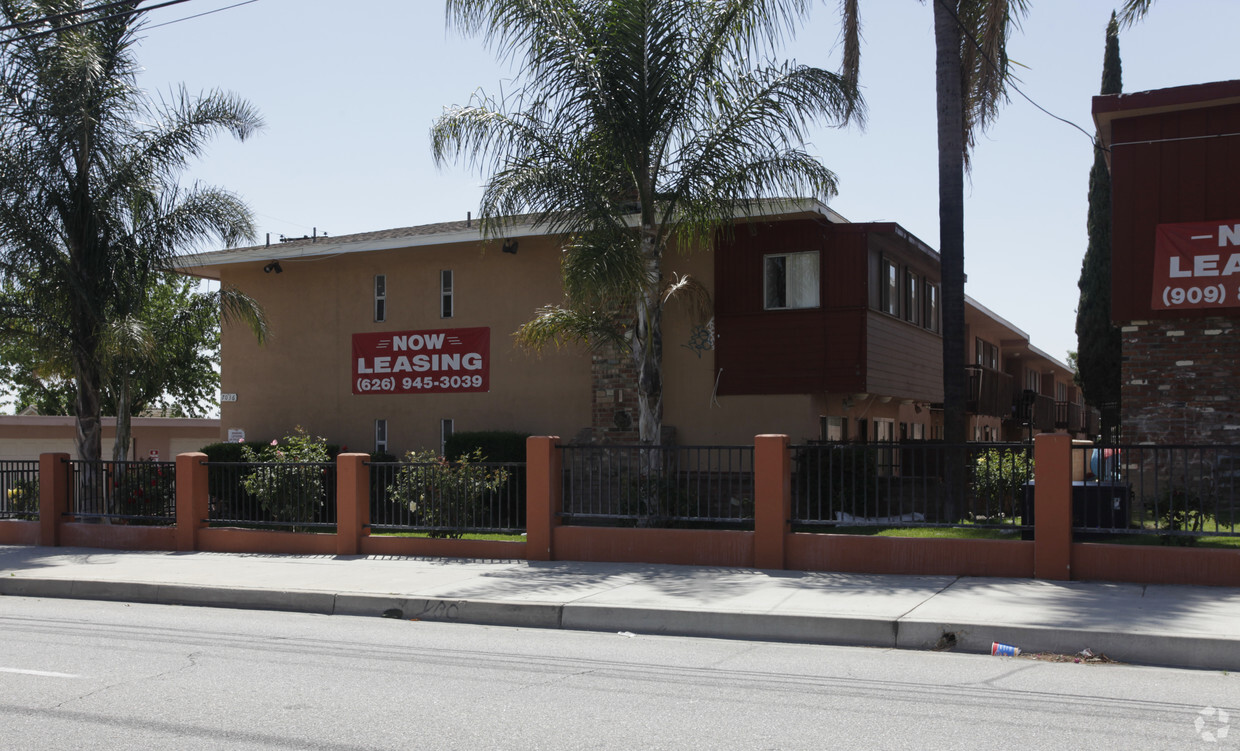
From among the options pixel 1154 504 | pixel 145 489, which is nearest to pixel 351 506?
pixel 145 489

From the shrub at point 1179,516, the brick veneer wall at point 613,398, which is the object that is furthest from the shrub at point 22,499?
the shrub at point 1179,516

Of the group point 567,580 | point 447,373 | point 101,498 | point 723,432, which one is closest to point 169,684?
point 567,580

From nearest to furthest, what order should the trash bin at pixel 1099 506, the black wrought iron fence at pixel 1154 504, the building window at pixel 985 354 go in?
the black wrought iron fence at pixel 1154 504 → the trash bin at pixel 1099 506 → the building window at pixel 985 354

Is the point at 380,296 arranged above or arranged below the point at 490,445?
above

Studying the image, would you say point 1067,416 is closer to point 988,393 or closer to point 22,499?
point 988,393

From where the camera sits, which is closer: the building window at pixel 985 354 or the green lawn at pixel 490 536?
the green lawn at pixel 490 536

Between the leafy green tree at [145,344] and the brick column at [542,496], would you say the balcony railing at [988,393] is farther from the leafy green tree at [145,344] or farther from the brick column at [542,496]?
the leafy green tree at [145,344]

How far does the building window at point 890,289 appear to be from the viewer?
21.2 meters

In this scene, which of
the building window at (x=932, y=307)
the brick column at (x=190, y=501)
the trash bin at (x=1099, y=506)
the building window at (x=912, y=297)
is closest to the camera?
the trash bin at (x=1099, y=506)

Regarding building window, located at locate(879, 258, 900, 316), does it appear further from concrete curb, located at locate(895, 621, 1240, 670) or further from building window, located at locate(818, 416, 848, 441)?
concrete curb, located at locate(895, 621, 1240, 670)

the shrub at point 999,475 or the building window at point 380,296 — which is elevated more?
the building window at point 380,296

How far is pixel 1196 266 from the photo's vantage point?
15.8 metres

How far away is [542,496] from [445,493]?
1.67m

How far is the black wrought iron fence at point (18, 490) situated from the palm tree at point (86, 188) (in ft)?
3.50
